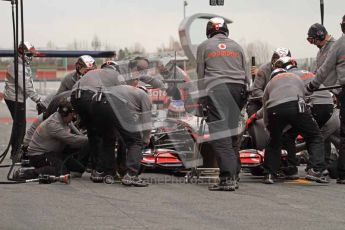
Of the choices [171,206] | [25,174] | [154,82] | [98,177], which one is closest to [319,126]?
[154,82]

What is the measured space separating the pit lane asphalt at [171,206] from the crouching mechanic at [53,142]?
1.44ft

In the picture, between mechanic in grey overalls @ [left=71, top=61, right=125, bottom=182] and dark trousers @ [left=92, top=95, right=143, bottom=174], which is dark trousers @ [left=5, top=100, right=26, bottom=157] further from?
dark trousers @ [left=92, top=95, right=143, bottom=174]

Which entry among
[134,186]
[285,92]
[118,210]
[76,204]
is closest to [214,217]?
[118,210]

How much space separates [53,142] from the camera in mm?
11336

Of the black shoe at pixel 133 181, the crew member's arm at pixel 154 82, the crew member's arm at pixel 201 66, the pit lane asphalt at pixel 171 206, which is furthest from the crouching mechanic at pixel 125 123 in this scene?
the crew member's arm at pixel 154 82

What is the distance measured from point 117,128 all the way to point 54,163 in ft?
3.51

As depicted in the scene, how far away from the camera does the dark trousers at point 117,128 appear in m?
10.8

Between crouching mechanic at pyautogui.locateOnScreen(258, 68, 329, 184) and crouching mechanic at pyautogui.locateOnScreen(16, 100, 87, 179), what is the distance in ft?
8.97

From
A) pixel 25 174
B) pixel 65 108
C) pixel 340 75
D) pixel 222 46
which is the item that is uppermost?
pixel 222 46

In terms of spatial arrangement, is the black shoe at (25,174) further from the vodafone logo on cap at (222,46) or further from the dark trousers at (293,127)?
the dark trousers at (293,127)

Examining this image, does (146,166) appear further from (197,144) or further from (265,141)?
(265,141)

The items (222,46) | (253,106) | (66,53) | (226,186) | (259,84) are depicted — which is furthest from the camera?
(66,53)

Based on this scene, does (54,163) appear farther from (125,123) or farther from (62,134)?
(125,123)

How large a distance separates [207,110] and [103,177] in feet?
5.81
